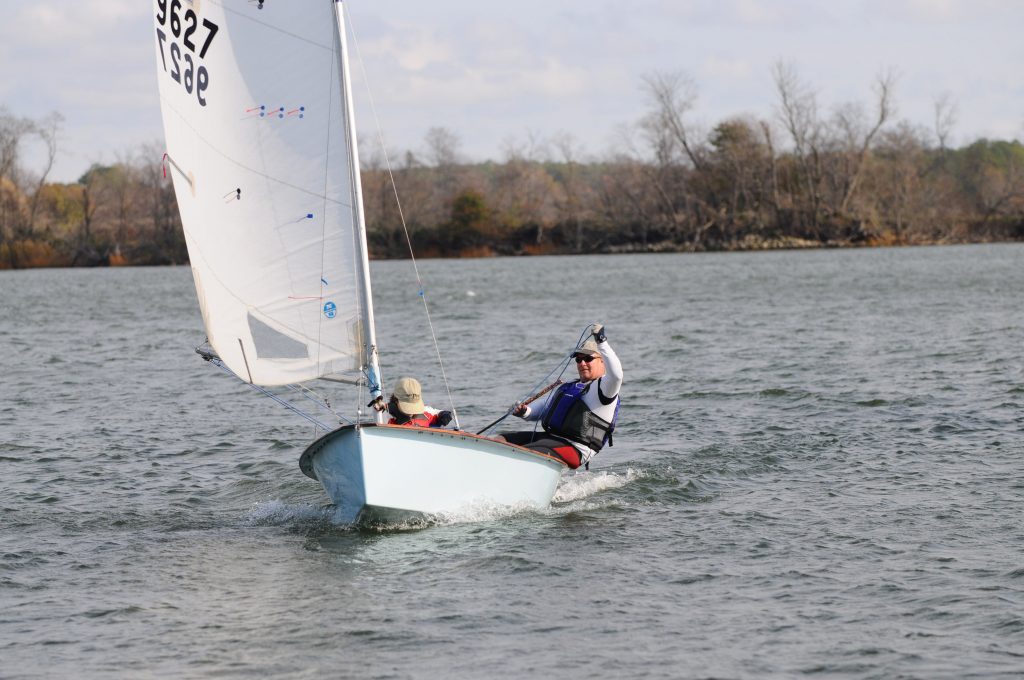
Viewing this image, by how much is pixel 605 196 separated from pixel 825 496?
3239 inches

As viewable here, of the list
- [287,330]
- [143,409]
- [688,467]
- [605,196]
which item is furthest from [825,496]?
[605,196]

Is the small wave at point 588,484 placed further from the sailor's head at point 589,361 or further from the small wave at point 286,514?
the small wave at point 286,514

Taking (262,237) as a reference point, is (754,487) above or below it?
below

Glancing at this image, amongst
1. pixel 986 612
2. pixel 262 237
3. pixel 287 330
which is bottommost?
pixel 986 612

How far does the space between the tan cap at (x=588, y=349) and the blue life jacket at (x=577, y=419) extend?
287mm

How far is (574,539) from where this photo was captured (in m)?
10.9

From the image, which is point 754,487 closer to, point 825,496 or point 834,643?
point 825,496

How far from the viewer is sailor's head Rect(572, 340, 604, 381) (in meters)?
11.6

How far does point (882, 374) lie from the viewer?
2084 centimetres

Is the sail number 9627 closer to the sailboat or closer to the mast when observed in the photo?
the sailboat

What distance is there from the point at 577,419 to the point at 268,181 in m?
3.53

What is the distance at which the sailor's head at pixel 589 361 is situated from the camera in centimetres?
1158

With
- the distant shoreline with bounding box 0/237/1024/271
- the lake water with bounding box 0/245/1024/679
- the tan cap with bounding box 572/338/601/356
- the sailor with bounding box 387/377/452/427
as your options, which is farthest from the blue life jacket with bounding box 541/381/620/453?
the distant shoreline with bounding box 0/237/1024/271

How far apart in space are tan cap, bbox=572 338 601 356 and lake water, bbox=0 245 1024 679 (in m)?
1.53
